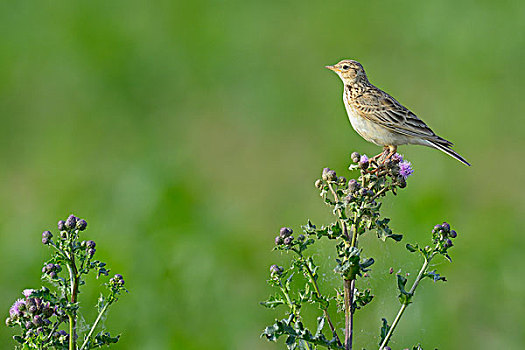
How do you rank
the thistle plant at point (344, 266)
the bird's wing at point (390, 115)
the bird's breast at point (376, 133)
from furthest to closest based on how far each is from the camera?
the bird's wing at point (390, 115), the bird's breast at point (376, 133), the thistle plant at point (344, 266)

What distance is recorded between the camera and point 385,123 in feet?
14.0

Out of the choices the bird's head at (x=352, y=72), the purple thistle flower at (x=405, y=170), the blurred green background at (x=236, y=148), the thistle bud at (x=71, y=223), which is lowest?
the thistle bud at (x=71, y=223)

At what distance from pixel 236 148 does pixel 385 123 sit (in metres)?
5.88

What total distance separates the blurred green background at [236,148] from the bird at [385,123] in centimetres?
65

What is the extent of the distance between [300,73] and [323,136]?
204cm

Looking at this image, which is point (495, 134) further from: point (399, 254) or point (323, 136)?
point (399, 254)

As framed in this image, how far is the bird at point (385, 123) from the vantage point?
421cm

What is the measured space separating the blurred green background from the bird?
0.65 metres

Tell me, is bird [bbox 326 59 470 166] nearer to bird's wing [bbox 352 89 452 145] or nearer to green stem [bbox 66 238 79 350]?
bird's wing [bbox 352 89 452 145]

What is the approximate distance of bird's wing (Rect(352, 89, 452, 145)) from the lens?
4.28m

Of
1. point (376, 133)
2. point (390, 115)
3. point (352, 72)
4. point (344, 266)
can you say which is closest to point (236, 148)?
point (352, 72)

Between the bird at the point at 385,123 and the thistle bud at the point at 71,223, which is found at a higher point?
the bird at the point at 385,123

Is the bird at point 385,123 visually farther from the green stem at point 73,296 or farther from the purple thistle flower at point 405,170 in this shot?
the green stem at point 73,296

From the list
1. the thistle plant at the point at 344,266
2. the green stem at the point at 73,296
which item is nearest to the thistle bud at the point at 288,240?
the thistle plant at the point at 344,266
